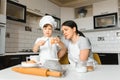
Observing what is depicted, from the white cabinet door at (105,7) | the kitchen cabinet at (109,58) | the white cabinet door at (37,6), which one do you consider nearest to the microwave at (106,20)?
the white cabinet door at (105,7)

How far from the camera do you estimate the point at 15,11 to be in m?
2.82

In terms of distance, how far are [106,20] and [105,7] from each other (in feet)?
1.04

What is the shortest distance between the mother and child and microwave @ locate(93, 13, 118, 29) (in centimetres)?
231

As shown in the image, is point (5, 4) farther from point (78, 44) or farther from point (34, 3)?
point (78, 44)

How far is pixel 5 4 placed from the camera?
2.41 metres

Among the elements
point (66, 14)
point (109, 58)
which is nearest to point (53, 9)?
point (66, 14)

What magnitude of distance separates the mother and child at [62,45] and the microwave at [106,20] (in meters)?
2.31

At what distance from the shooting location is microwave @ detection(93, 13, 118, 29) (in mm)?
3521

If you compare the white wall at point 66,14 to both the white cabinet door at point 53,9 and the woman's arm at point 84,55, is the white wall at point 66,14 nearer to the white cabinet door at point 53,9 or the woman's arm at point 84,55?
the white cabinet door at point 53,9

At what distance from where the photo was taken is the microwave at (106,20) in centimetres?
352

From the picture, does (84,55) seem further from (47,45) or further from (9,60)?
(9,60)

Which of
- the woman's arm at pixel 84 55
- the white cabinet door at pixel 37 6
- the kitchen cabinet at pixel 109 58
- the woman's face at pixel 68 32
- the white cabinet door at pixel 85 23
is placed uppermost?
the white cabinet door at pixel 37 6

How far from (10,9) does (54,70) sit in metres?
2.20

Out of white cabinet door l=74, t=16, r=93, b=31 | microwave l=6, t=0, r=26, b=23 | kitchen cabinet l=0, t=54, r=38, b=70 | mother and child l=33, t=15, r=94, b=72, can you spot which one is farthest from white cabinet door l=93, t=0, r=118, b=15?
mother and child l=33, t=15, r=94, b=72
